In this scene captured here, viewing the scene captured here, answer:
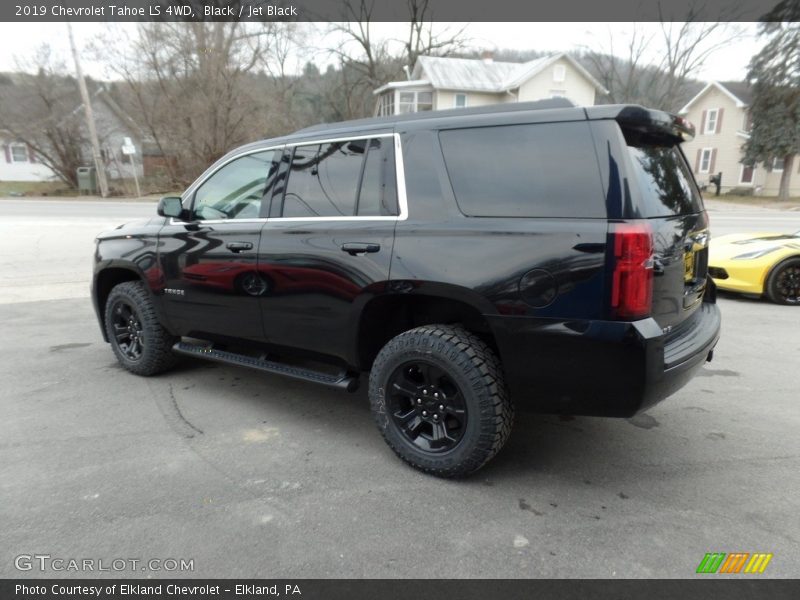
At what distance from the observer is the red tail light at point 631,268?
2.38 meters

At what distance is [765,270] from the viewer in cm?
691

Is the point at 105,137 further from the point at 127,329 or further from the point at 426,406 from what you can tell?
the point at 426,406

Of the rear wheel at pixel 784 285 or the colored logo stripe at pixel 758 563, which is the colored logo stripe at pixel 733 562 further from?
the rear wheel at pixel 784 285

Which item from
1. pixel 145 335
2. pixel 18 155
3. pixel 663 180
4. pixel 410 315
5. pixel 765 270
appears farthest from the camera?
pixel 18 155

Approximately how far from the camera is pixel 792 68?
101ft

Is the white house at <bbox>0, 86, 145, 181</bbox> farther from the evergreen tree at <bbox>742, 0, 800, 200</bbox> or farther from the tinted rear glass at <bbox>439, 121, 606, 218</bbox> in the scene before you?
the evergreen tree at <bbox>742, 0, 800, 200</bbox>

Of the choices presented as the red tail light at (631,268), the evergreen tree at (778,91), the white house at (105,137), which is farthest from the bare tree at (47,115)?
the evergreen tree at (778,91)

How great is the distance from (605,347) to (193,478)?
2277mm

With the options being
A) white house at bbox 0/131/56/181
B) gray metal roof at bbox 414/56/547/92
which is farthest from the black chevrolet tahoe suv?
white house at bbox 0/131/56/181

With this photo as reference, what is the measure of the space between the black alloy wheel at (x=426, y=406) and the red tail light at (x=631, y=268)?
3.09ft

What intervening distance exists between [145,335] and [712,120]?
45283 mm

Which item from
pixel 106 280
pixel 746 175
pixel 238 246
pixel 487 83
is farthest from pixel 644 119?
pixel 746 175
